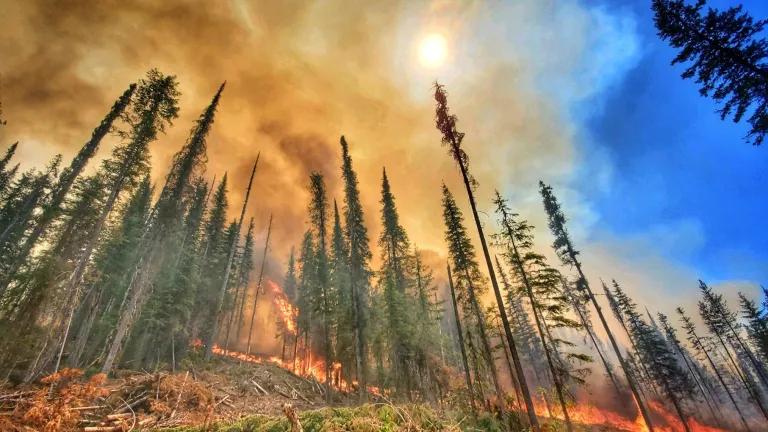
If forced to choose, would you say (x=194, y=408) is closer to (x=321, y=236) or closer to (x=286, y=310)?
(x=321, y=236)

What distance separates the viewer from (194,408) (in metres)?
12.9

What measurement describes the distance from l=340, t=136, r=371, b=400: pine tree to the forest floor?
4.87 metres

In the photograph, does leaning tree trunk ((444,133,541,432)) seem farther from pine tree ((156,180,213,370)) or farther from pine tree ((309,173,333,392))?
pine tree ((156,180,213,370))

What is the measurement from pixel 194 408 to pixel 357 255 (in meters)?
16.3

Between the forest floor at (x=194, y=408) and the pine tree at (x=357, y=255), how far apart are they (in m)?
4.87

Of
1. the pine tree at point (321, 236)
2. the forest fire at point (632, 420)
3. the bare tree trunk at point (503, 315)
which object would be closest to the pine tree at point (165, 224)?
the pine tree at point (321, 236)

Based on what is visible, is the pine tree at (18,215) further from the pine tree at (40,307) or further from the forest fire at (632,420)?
the forest fire at (632,420)

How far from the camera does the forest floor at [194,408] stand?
5707 mm

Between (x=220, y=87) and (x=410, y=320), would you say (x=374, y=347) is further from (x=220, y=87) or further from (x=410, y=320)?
(x=220, y=87)

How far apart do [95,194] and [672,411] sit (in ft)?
258

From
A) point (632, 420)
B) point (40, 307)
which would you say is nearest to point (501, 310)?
A: point (40, 307)

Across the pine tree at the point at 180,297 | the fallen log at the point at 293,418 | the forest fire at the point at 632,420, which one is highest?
the pine tree at the point at 180,297

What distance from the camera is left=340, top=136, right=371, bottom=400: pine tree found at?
23797 mm

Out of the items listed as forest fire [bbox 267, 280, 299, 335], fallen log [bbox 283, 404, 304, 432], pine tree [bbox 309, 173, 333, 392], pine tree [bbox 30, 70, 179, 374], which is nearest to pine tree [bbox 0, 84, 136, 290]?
pine tree [bbox 30, 70, 179, 374]
